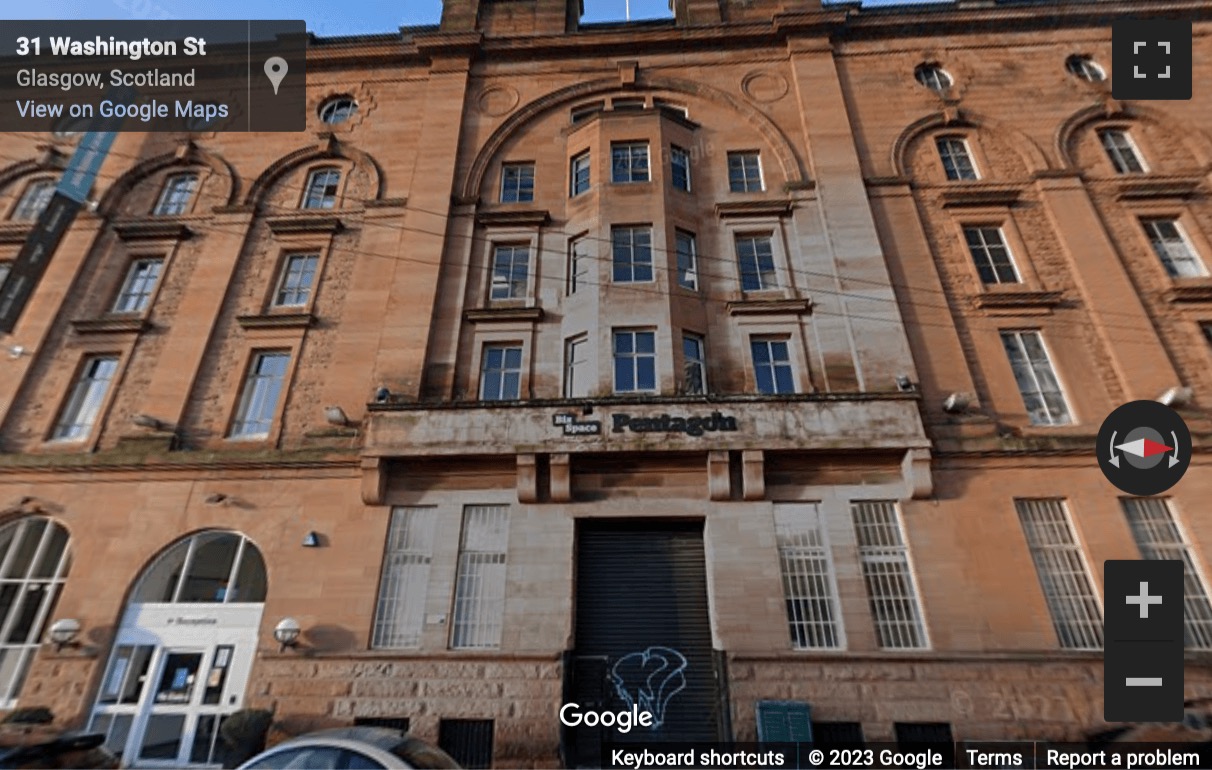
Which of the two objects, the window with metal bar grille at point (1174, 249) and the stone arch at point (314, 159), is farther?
the stone arch at point (314, 159)

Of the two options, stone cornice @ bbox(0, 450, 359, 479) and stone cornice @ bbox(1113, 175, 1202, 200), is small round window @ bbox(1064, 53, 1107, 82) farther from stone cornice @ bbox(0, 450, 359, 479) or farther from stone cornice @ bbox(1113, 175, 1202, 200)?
stone cornice @ bbox(0, 450, 359, 479)

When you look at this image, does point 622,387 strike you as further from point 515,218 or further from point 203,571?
point 203,571

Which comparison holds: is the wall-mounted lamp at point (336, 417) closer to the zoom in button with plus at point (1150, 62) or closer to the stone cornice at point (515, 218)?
the stone cornice at point (515, 218)

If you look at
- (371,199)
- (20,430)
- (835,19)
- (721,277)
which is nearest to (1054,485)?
(721,277)

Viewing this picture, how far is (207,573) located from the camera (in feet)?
45.1

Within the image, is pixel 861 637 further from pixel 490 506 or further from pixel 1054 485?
pixel 490 506

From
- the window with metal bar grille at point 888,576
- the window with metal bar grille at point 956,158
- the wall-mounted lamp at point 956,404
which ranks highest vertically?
the window with metal bar grille at point 956,158

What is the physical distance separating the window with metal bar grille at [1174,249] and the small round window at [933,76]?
25.0ft

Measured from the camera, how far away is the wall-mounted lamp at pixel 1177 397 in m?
13.8

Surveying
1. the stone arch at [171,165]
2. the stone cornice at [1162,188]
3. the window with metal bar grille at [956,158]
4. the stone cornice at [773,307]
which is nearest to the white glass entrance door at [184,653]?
the stone arch at [171,165]

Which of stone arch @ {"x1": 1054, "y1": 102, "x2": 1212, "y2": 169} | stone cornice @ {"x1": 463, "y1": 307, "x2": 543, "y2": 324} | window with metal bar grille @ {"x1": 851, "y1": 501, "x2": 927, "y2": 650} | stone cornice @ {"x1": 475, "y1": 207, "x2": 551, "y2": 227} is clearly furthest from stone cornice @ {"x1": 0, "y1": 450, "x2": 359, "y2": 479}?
stone arch @ {"x1": 1054, "y1": 102, "x2": 1212, "y2": 169}

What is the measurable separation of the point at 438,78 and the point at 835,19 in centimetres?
1415

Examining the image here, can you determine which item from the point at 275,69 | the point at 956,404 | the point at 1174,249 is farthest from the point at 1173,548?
the point at 275,69

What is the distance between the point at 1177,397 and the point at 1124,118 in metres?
11.4
